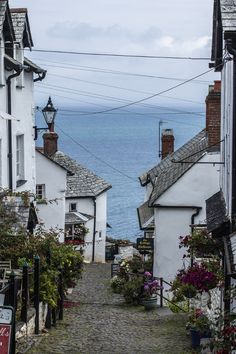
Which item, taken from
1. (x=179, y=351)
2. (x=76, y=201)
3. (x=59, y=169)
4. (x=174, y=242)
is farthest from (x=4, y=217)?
(x=76, y=201)

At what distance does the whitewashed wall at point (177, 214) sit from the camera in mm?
26312

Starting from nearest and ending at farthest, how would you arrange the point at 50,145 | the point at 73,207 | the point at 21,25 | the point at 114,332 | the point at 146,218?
the point at 114,332 → the point at 21,25 → the point at 146,218 → the point at 50,145 → the point at 73,207

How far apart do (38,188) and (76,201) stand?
24.6 feet

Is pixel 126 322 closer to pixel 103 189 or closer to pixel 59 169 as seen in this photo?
pixel 59 169

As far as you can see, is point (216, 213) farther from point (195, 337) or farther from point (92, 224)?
point (92, 224)

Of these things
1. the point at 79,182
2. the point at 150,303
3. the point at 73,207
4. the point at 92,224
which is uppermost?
the point at 79,182

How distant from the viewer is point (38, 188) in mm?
40094

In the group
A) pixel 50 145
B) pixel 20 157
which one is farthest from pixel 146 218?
pixel 50 145

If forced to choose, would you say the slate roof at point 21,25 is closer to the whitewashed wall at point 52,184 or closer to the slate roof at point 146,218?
A: the slate roof at point 146,218

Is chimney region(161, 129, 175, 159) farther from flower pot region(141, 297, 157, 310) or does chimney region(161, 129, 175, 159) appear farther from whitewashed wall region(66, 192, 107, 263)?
flower pot region(141, 297, 157, 310)

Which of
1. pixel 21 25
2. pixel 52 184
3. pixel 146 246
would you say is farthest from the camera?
pixel 52 184

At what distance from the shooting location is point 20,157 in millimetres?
25797

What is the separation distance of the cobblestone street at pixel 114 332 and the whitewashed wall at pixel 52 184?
1424cm

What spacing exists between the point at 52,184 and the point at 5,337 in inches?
1174
